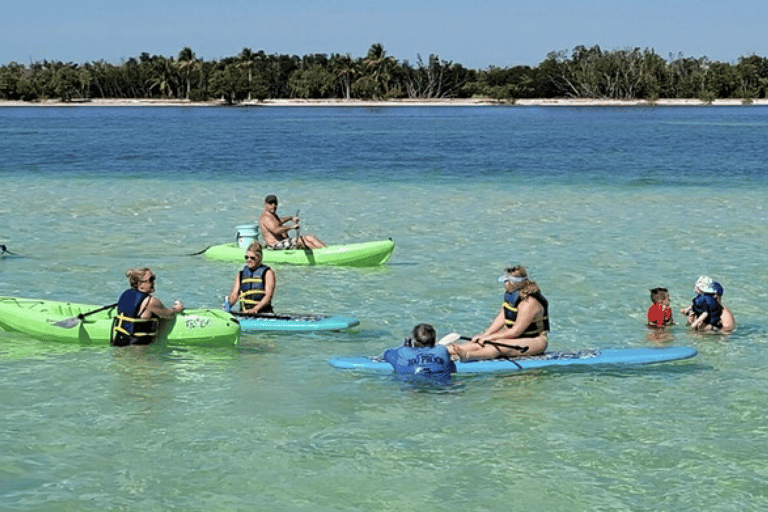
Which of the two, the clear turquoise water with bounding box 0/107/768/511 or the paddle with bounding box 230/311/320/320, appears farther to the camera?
the paddle with bounding box 230/311/320/320

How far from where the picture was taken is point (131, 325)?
13.8 metres

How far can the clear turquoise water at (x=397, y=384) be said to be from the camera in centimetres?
1002

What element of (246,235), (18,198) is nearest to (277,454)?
(246,235)

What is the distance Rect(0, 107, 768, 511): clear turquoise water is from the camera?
10023 millimetres

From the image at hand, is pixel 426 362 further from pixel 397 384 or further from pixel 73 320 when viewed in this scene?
pixel 73 320

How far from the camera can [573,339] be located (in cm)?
1537

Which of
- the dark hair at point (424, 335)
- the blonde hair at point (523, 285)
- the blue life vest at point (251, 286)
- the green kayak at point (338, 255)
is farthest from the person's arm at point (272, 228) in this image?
the blonde hair at point (523, 285)

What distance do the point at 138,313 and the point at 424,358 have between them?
3.74 meters

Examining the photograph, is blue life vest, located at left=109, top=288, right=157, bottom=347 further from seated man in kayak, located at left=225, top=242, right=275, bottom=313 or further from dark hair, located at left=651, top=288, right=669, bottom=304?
dark hair, located at left=651, top=288, right=669, bottom=304

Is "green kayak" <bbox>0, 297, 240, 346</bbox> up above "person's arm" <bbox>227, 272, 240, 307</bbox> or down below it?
below

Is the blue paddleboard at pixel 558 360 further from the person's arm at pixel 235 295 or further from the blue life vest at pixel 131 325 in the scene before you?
the blue life vest at pixel 131 325

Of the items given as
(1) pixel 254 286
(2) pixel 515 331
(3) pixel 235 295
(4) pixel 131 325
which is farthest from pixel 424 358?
(4) pixel 131 325

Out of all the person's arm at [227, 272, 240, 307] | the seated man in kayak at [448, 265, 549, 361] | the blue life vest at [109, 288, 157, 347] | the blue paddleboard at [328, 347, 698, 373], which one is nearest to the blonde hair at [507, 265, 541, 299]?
the seated man in kayak at [448, 265, 549, 361]

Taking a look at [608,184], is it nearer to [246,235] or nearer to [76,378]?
[246,235]
